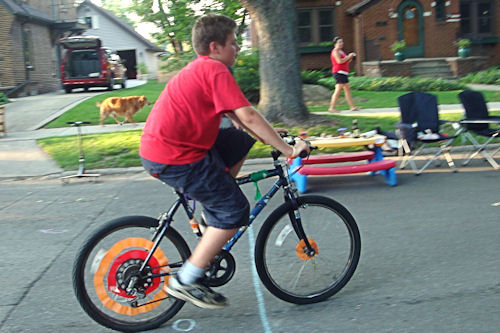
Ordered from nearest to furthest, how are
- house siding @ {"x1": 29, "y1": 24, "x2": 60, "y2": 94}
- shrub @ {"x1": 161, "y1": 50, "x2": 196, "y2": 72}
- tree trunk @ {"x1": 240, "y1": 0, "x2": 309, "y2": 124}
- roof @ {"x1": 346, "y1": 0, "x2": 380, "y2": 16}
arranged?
tree trunk @ {"x1": 240, "y1": 0, "x2": 309, "y2": 124} → shrub @ {"x1": 161, "y1": 50, "x2": 196, "y2": 72} → roof @ {"x1": 346, "y1": 0, "x2": 380, "y2": 16} → house siding @ {"x1": 29, "y1": 24, "x2": 60, "y2": 94}

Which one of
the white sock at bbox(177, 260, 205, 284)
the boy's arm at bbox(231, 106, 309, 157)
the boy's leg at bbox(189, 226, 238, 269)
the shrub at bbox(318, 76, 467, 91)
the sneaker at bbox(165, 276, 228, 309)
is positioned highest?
the shrub at bbox(318, 76, 467, 91)

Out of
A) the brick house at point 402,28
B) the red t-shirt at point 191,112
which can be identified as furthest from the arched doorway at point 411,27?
the red t-shirt at point 191,112

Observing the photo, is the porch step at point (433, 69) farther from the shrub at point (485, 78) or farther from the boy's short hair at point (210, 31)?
Result: the boy's short hair at point (210, 31)

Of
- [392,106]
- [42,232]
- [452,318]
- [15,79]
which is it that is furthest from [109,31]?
[452,318]

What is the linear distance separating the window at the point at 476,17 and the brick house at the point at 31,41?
2028 cm

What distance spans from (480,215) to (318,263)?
2.82m

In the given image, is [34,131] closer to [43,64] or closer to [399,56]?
[399,56]

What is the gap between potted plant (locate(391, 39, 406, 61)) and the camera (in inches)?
928

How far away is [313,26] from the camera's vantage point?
26453 millimetres

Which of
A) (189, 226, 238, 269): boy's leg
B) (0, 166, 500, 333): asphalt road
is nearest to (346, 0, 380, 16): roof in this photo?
(0, 166, 500, 333): asphalt road

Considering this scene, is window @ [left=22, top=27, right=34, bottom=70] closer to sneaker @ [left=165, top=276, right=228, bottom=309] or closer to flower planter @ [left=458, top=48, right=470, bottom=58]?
flower planter @ [left=458, top=48, right=470, bottom=58]

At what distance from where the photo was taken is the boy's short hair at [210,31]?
338 centimetres

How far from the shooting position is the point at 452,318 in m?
3.67

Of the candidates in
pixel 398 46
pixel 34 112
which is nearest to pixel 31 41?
pixel 34 112
